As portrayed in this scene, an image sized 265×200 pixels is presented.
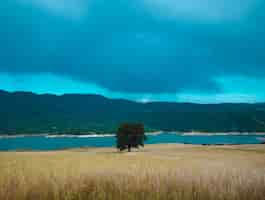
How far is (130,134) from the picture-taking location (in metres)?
71.3

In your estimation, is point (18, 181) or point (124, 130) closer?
point (18, 181)

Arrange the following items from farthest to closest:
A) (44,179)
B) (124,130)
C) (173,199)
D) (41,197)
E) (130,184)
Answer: (124,130) → (44,179) → (130,184) → (41,197) → (173,199)

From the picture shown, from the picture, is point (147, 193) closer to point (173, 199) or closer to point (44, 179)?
point (173, 199)

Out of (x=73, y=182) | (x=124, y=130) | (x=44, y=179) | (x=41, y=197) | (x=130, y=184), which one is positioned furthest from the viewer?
(x=124, y=130)

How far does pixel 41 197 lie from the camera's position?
17.4ft

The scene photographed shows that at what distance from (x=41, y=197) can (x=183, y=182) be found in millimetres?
2551

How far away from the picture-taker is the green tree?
71125 millimetres

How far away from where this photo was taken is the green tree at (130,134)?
71125 millimetres

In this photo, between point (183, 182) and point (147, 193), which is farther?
point (183, 182)

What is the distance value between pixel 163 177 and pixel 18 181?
2.84 meters

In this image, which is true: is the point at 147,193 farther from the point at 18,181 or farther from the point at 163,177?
the point at 18,181

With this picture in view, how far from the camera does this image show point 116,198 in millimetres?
5137

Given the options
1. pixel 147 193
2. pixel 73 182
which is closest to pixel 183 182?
pixel 147 193

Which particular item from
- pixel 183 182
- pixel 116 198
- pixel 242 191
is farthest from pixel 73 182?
pixel 242 191
